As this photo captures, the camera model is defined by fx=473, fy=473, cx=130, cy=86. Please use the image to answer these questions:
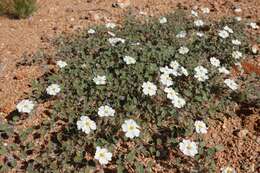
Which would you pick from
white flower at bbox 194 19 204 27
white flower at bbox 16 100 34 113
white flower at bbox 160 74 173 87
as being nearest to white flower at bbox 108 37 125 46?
white flower at bbox 160 74 173 87

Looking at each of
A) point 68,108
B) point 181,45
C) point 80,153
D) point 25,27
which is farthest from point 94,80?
point 25,27

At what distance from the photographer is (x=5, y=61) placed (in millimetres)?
5309

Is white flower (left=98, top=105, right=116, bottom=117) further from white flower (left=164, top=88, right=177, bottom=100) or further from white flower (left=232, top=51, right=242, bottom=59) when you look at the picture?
white flower (left=232, top=51, right=242, bottom=59)

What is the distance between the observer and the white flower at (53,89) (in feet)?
15.0

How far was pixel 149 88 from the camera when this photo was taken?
15.2 ft

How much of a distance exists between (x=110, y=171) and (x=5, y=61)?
2022 millimetres

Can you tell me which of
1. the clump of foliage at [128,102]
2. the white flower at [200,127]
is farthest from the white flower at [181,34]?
the white flower at [200,127]

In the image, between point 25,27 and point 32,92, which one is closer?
point 32,92

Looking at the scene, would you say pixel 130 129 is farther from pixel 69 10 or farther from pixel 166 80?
pixel 69 10

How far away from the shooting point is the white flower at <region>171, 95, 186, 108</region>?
14.8 feet

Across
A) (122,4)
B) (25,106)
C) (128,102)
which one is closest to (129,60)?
(128,102)

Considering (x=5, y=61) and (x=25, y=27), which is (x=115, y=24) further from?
(x=5, y=61)

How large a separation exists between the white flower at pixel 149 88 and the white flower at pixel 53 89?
834 mm

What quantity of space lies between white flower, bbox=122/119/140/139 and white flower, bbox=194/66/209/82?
1.02m
